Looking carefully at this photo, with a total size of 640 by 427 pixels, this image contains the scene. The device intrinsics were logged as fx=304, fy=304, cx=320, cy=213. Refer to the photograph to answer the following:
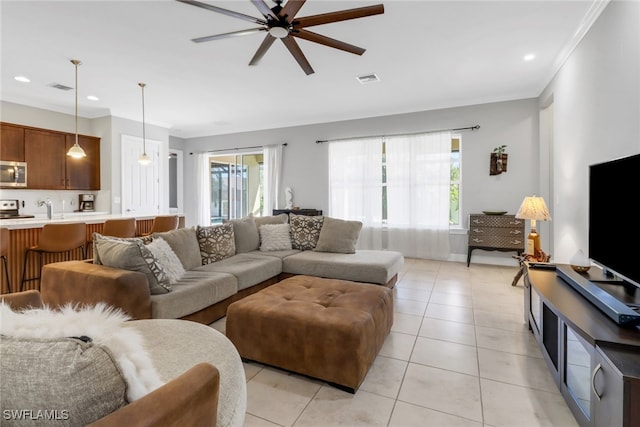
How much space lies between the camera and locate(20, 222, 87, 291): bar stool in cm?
322

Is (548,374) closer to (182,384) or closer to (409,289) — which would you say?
(409,289)

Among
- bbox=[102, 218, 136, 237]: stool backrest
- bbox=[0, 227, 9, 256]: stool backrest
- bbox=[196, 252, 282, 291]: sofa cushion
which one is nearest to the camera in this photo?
bbox=[0, 227, 9, 256]: stool backrest

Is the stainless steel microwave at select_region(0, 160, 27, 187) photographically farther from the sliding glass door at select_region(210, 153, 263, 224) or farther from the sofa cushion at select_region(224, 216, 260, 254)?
the sofa cushion at select_region(224, 216, 260, 254)

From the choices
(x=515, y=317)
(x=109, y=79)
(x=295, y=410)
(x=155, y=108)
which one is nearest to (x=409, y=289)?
(x=515, y=317)

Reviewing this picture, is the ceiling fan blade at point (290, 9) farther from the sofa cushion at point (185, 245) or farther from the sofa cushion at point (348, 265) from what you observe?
the sofa cushion at point (348, 265)

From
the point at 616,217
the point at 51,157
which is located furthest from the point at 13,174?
the point at 616,217

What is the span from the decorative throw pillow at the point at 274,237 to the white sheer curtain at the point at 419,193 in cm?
239

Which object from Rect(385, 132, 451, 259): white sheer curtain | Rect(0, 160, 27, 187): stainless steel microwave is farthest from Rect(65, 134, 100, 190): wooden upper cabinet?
Rect(385, 132, 451, 259): white sheer curtain

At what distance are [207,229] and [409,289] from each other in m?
2.51

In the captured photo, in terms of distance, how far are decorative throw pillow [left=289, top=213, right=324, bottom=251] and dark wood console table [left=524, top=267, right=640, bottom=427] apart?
253cm

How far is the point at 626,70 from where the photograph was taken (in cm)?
217

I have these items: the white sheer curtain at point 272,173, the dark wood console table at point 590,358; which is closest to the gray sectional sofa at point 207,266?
the dark wood console table at point 590,358

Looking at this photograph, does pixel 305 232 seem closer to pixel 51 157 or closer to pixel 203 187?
pixel 203 187

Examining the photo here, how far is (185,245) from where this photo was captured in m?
3.07
